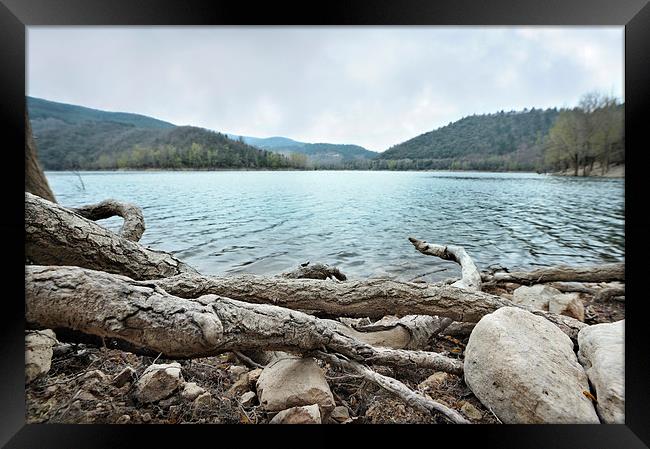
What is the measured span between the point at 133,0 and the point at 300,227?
133cm

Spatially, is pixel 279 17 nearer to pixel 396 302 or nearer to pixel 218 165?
pixel 218 165

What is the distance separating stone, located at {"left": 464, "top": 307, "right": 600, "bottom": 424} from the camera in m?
1.46

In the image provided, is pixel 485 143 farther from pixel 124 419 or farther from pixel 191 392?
pixel 124 419

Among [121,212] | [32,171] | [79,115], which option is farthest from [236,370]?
[79,115]

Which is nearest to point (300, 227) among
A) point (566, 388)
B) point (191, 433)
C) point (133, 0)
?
point (191, 433)

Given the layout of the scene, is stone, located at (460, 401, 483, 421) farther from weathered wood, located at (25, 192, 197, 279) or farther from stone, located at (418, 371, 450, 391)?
weathered wood, located at (25, 192, 197, 279)

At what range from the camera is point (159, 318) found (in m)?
1.45

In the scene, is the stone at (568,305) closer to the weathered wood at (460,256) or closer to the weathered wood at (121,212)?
the weathered wood at (460,256)

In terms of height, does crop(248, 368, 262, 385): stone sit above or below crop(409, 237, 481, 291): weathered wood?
below

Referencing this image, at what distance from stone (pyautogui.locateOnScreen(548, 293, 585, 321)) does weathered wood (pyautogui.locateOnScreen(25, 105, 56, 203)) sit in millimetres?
2910

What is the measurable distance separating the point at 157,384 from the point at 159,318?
0.39m

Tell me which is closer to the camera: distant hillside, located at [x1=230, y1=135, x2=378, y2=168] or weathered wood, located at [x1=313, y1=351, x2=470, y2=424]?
weathered wood, located at [x1=313, y1=351, x2=470, y2=424]

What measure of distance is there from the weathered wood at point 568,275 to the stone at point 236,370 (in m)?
1.52

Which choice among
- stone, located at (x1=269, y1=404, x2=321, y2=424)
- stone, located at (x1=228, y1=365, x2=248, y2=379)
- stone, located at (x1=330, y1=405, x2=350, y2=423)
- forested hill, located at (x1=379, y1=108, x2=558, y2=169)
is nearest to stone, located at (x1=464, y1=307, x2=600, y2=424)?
stone, located at (x1=330, y1=405, x2=350, y2=423)
